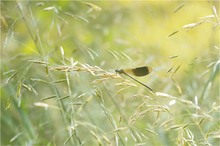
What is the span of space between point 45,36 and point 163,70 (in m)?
0.77

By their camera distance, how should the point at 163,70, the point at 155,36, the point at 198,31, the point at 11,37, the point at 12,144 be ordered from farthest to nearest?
1. the point at 155,36
2. the point at 198,31
3. the point at 163,70
4. the point at 12,144
5. the point at 11,37

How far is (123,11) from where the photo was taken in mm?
3229

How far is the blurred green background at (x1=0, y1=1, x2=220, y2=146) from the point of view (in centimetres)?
154

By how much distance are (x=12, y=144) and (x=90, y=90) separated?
2.16 feet

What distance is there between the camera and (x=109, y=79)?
1588 mm

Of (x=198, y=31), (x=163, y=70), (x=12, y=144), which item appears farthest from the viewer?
(x=198, y=31)

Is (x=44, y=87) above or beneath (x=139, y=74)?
beneath

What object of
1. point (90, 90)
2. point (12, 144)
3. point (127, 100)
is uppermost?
point (90, 90)

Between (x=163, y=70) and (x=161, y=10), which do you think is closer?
(x=163, y=70)

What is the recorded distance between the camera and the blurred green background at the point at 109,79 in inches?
60.4

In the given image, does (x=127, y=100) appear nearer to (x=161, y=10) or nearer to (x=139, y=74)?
(x=139, y=74)

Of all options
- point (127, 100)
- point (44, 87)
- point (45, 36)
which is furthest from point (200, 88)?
point (45, 36)

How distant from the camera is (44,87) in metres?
2.43

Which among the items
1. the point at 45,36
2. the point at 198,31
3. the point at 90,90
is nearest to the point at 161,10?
the point at 198,31
